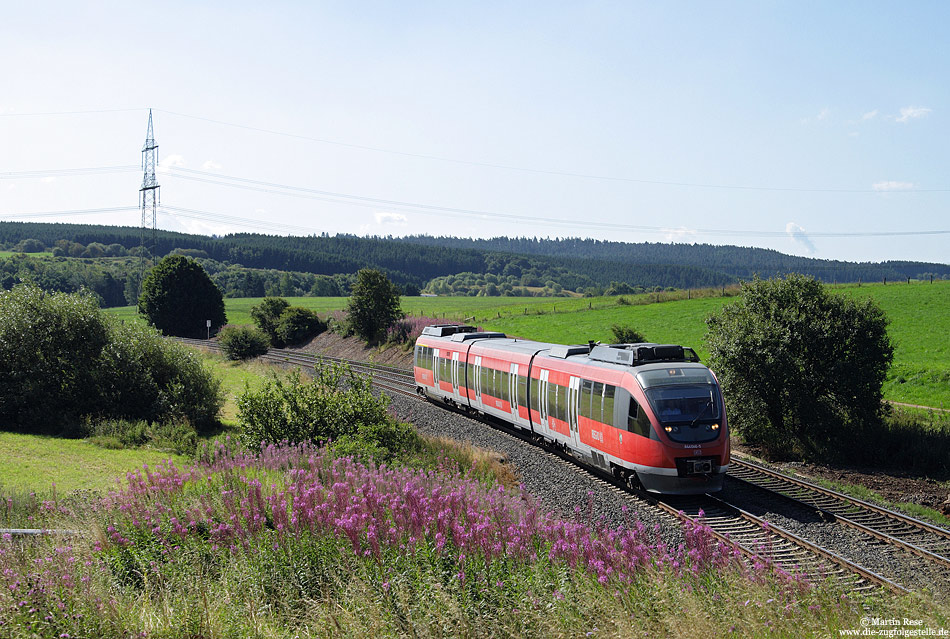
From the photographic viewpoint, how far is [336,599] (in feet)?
22.8

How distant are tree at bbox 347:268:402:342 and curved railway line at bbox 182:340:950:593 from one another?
36.2m

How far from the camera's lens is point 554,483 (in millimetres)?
16797

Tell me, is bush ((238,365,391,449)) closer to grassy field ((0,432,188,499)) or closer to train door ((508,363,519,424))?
grassy field ((0,432,188,499))

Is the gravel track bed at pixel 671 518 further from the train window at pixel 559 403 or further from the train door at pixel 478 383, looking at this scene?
the train door at pixel 478 383

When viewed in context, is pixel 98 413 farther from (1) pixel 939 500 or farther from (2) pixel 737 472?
(1) pixel 939 500

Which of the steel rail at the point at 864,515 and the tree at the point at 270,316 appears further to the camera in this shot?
the tree at the point at 270,316

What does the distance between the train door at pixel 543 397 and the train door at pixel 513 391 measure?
177 centimetres

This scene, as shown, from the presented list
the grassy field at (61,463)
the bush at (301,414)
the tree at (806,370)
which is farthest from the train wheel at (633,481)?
the grassy field at (61,463)

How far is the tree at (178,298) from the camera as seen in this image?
235 ft

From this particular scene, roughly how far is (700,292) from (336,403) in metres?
52.4

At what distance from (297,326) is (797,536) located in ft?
190

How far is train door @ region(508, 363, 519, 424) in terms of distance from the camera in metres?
22.6

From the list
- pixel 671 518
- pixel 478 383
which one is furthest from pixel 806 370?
pixel 478 383

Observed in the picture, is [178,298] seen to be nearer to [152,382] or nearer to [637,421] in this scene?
[152,382]
